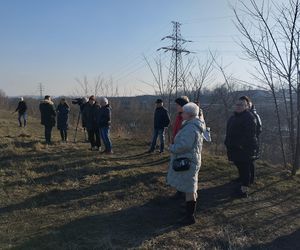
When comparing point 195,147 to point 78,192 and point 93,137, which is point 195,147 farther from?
point 93,137

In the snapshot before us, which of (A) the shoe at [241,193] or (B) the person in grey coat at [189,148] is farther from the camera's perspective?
(A) the shoe at [241,193]

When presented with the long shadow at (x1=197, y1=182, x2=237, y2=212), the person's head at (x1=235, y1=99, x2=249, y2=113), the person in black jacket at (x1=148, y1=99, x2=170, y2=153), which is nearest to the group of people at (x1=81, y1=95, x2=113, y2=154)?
the person in black jacket at (x1=148, y1=99, x2=170, y2=153)

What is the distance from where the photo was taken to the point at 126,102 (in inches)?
1716

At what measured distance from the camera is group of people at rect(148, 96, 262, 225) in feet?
20.2

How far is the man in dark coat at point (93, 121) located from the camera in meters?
12.9

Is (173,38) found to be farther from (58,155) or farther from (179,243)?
(179,243)

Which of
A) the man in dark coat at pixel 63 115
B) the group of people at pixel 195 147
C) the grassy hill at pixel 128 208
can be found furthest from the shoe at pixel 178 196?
the man in dark coat at pixel 63 115

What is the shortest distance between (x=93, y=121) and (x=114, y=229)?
701 centimetres

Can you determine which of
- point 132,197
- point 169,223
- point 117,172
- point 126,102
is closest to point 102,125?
point 117,172

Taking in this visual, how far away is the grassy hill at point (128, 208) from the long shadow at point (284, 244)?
15mm

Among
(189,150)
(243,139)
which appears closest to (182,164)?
(189,150)

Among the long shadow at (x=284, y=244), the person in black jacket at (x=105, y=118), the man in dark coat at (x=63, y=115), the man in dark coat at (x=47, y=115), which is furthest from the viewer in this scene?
the man in dark coat at (x=63, y=115)

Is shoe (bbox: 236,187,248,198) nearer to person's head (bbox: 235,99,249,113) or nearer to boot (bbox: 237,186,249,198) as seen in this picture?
boot (bbox: 237,186,249,198)

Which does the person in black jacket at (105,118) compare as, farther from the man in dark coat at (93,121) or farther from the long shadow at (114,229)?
the long shadow at (114,229)
